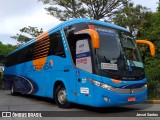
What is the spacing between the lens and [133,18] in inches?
1121

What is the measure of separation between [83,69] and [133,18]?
1863 centimetres

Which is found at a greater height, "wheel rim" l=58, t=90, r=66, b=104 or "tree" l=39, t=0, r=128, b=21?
"tree" l=39, t=0, r=128, b=21

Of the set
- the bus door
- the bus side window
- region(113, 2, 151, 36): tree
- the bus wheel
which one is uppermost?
region(113, 2, 151, 36): tree

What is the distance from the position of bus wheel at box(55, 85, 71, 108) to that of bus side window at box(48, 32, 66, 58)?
1.34 metres

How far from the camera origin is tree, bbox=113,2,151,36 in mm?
28022

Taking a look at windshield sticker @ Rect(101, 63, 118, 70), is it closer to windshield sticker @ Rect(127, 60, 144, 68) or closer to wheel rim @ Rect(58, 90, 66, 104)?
windshield sticker @ Rect(127, 60, 144, 68)

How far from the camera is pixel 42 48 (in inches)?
587

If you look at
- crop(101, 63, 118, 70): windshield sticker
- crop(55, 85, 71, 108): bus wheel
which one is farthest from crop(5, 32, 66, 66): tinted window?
crop(101, 63, 118, 70): windshield sticker

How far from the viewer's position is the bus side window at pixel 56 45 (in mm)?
12422

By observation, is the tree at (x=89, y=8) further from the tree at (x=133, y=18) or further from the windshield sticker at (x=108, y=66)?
the windshield sticker at (x=108, y=66)

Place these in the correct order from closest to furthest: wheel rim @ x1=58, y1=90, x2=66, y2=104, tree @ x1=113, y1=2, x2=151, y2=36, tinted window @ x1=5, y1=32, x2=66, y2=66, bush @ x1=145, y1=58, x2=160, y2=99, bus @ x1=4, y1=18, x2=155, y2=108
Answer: bus @ x1=4, y1=18, x2=155, y2=108 → wheel rim @ x1=58, y1=90, x2=66, y2=104 → tinted window @ x1=5, y1=32, x2=66, y2=66 → bush @ x1=145, y1=58, x2=160, y2=99 → tree @ x1=113, y1=2, x2=151, y2=36

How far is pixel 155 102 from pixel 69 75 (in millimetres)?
5096

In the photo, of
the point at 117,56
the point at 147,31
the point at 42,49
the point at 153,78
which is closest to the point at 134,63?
the point at 117,56

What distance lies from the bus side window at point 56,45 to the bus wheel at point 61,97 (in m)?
1.34
